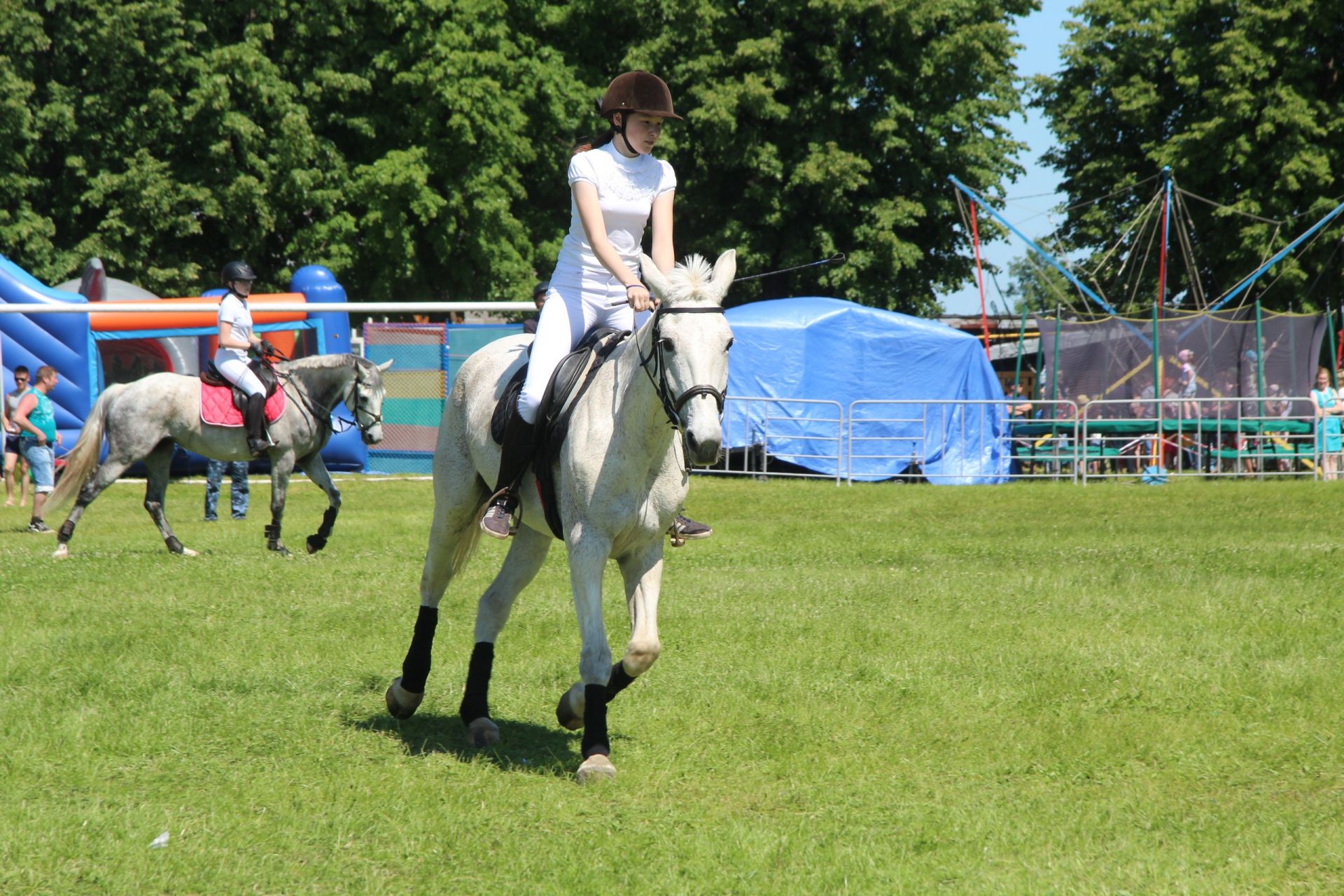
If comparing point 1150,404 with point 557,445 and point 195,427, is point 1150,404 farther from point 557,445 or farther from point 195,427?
point 557,445

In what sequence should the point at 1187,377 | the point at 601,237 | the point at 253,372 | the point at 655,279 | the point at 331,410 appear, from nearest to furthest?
the point at 655,279 → the point at 601,237 → the point at 253,372 → the point at 331,410 → the point at 1187,377

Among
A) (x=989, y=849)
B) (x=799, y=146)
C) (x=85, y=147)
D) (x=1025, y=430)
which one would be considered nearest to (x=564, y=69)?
(x=799, y=146)

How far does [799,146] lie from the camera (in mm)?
36750

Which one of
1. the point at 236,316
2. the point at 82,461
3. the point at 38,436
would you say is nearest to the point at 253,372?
the point at 236,316

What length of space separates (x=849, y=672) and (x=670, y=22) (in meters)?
31.0

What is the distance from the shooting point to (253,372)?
15938 millimetres

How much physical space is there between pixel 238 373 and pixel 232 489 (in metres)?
3.90

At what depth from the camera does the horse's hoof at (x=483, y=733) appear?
6.79 metres

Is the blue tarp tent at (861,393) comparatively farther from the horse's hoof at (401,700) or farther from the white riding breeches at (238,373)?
the horse's hoof at (401,700)

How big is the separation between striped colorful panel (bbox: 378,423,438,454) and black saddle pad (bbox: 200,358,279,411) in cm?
1079

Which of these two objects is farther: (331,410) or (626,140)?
(331,410)

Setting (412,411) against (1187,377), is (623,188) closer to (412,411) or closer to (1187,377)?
(412,411)

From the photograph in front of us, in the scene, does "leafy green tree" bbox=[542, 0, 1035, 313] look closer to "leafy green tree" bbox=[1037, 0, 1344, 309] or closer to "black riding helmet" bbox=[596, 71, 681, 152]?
"leafy green tree" bbox=[1037, 0, 1344, 309]

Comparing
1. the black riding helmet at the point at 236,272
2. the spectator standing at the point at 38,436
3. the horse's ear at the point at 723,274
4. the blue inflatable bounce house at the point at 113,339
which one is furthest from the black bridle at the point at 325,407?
the horse's ear at the point at 723,274
